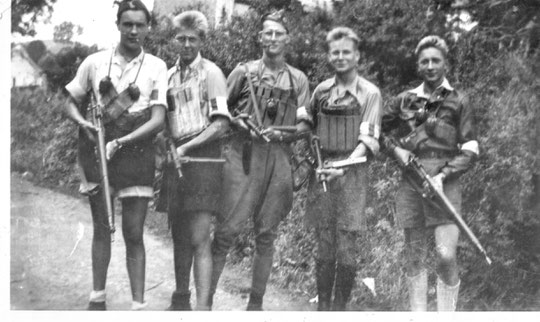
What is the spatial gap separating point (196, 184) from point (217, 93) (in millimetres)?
657

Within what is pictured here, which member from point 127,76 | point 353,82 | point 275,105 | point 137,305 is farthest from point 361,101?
point 137,305

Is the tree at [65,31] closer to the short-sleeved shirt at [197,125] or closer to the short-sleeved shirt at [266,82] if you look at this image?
the short-sleeved shirt at [197,125]

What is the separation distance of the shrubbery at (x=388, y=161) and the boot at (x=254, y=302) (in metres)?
0.21

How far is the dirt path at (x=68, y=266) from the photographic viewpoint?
5.60m

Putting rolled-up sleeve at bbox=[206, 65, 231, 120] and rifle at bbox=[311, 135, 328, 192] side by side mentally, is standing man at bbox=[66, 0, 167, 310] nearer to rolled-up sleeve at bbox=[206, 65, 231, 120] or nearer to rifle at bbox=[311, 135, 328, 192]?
rolled-up sleeve at bbox=[206, 65, 231, 120]

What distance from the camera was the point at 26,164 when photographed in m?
5.72

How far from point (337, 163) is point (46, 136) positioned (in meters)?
2.09

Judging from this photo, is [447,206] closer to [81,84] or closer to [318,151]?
[318,151]

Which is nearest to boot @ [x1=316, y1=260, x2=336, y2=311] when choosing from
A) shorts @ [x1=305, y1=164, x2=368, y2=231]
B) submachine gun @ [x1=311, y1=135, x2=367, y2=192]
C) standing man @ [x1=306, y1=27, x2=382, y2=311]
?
standing man @ [x1=306, y1=27, x2=382, y2=311]

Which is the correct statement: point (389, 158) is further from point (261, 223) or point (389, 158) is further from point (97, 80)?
point (97, 80)

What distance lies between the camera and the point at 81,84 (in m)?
5.57

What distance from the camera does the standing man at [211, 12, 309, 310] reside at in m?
5.58

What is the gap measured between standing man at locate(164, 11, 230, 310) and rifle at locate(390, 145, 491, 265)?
1387mm

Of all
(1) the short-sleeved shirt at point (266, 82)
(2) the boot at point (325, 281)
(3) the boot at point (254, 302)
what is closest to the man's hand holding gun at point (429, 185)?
(1) the short-sleeved shirt at point (266, 82)
